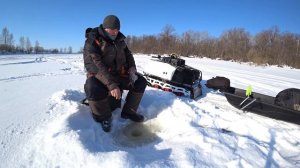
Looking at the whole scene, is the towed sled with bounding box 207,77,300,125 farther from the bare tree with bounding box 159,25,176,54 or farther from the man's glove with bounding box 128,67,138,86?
the bare tree with bounding box 159,25,176,54

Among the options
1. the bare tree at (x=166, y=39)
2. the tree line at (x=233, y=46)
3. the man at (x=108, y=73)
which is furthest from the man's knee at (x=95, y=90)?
the bare tree at (x=166, y=39)

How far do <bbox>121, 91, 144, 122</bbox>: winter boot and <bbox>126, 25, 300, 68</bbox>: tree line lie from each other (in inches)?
1132

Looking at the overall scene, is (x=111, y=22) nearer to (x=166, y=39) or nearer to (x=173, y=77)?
(x=173, y=77)

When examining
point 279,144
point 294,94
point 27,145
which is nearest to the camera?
point 27,145

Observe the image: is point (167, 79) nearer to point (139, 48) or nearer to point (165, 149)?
point (165, 149)

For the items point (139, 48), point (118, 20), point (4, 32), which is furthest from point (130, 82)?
point (4, 32)

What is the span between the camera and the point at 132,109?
174 inches

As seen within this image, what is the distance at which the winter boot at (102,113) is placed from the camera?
3.85 m

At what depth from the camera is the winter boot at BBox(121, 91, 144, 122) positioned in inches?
173

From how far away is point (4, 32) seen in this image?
313 feet

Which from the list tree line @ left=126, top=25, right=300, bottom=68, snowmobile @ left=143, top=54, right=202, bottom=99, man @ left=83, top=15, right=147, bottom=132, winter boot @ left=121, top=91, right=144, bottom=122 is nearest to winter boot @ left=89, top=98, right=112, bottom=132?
man @ left=83, top=15, right=147, bottom=132

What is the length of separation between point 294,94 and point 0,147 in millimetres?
4963

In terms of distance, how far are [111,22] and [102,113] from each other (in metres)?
1.41

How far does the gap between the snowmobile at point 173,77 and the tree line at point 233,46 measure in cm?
2585
